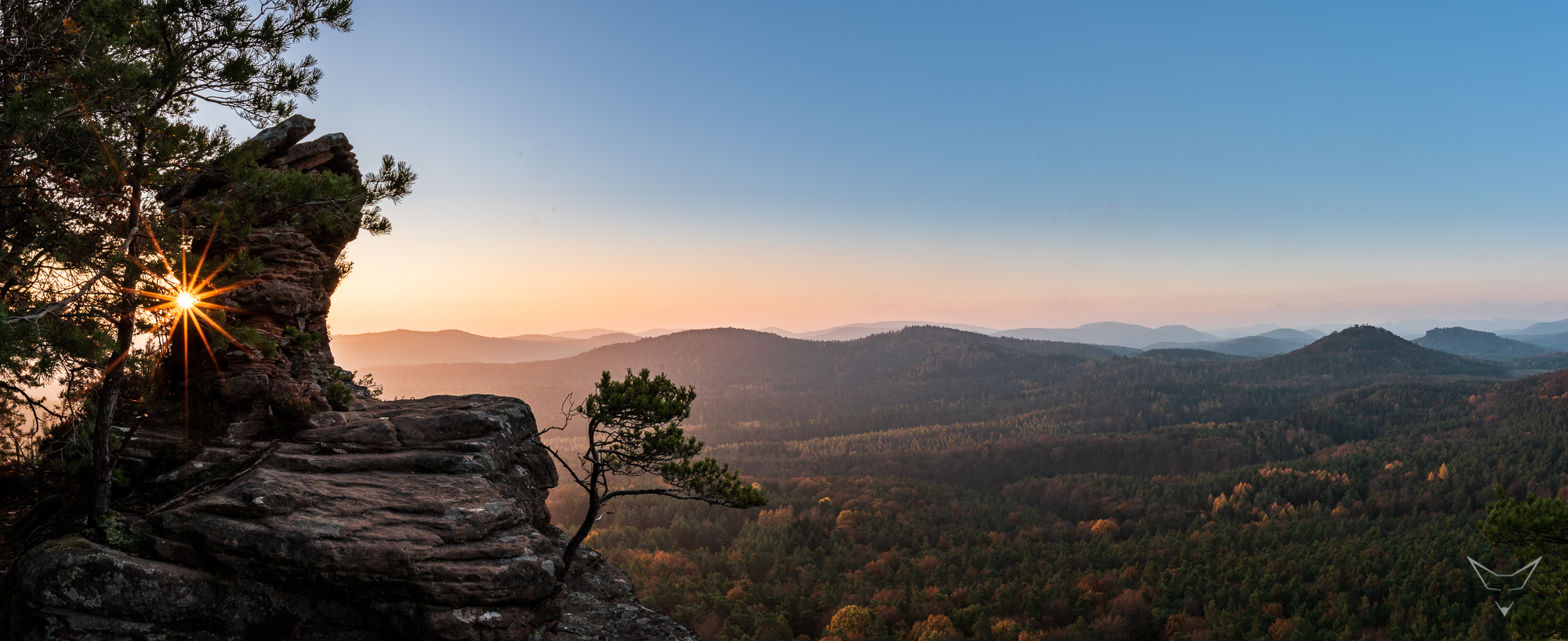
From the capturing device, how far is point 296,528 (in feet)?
36.0

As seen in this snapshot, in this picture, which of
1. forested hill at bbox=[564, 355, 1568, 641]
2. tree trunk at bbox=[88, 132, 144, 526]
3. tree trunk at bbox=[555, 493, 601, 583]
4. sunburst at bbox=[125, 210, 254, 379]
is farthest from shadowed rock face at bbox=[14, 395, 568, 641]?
forested hill at bbox=[564, 355, 1568, 641]

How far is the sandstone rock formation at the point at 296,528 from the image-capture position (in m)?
9.88

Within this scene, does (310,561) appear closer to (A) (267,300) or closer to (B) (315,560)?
(B) (315,560)

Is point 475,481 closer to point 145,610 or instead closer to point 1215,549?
point 145,610

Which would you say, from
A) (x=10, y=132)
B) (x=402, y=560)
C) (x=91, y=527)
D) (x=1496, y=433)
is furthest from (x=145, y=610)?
(x=1496, y=433)

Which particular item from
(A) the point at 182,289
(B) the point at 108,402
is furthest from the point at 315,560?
(A) the point at 182,289

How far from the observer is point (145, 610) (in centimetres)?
977

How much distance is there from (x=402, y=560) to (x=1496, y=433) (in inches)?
7715

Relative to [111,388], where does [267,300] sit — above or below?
above

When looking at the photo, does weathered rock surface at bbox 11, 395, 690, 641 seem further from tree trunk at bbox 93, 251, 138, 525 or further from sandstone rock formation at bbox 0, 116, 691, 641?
tree trunk at bbox 93, 251, 138, 525

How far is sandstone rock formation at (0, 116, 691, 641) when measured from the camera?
9.88m

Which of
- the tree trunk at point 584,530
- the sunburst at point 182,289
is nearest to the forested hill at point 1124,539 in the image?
the tree trunk at point 584,530

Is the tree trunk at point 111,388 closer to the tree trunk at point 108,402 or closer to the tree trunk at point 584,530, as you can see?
the tree trunk at point 108,402

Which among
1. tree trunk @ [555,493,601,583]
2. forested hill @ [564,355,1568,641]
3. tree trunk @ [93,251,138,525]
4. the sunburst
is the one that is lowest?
forested hill @ [564,355,1568,641]
